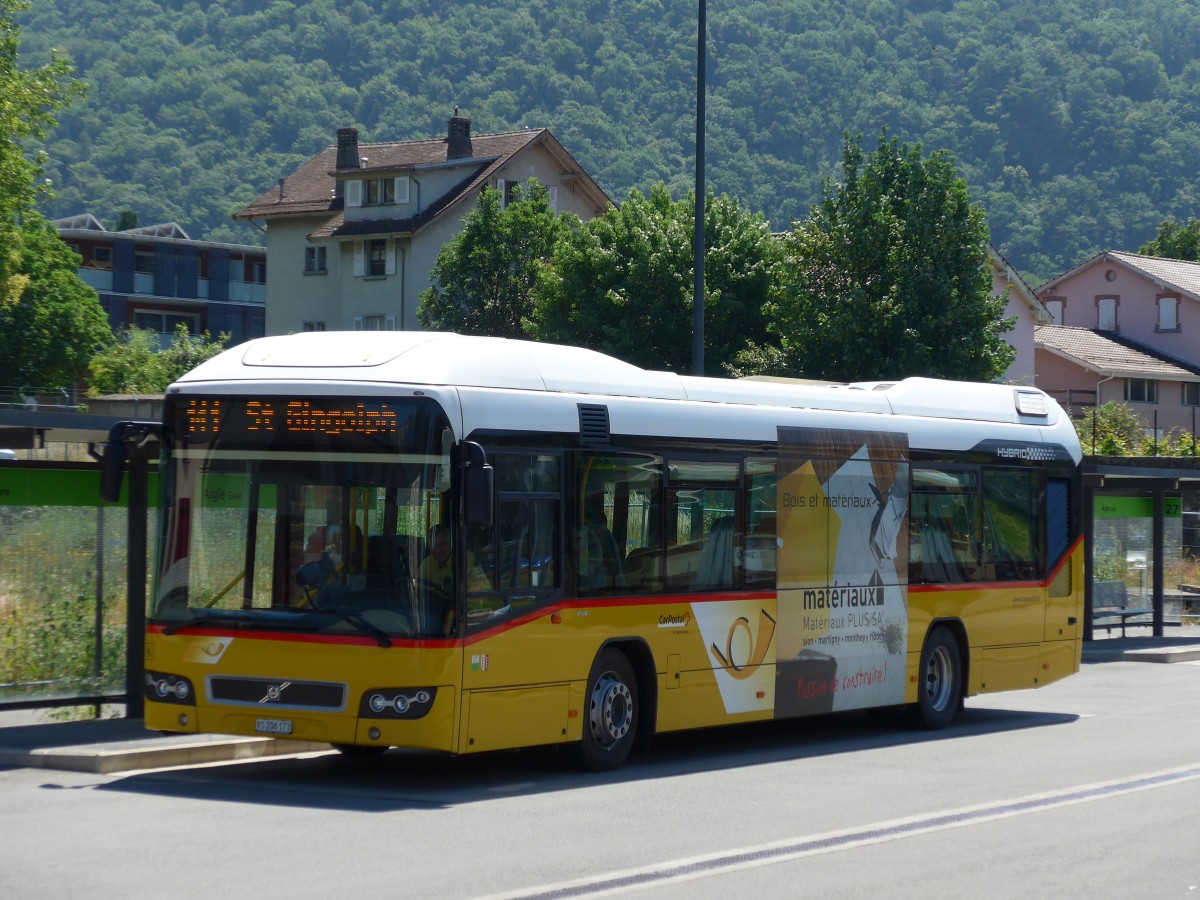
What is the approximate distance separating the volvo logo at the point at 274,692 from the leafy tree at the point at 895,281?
3089 centimetres

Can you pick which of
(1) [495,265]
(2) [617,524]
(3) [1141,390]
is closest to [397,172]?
(1) [495,265]

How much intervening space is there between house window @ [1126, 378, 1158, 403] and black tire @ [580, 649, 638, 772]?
62.6 m

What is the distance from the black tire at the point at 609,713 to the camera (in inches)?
502

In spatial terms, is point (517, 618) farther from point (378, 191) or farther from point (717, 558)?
point (378, 191)

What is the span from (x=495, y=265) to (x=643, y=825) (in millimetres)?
49630

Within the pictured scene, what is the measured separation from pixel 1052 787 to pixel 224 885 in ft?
20.8

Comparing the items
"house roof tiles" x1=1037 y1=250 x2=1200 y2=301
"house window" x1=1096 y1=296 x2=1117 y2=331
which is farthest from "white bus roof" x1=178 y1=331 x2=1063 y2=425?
"house window" x1=1096 y1=296 x2=1117 y2=331

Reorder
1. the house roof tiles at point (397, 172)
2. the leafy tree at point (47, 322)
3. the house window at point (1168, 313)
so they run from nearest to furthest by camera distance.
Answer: the leafy tree at point (47, 322), the house roof tiles at point (397, 172), the house window at point (1168, 313)

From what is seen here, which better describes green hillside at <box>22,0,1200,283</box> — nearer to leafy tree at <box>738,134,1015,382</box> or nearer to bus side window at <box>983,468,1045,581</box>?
leafy tree at <box>738,134,1015,382</box>

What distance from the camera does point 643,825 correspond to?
34.7 feet

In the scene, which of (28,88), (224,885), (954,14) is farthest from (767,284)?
(954,14)

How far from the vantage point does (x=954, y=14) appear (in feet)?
558

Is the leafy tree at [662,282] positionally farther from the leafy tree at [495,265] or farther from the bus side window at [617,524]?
the bus side window at [617,524]

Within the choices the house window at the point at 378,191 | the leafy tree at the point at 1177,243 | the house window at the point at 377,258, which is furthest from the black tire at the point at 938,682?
the leafy tree at the point at 1177,243
